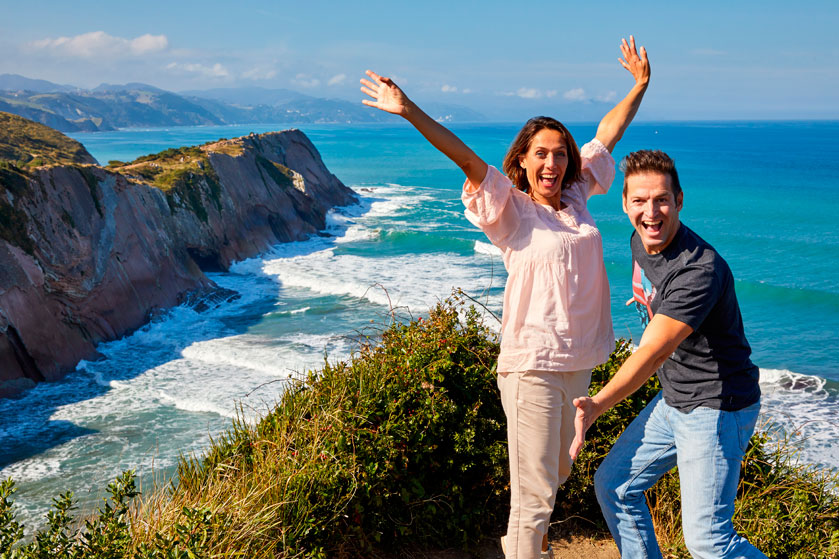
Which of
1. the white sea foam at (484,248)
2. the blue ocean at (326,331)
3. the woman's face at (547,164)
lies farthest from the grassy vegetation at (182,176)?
the woman's face at (547,164)

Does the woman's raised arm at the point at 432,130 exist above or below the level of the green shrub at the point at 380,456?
above

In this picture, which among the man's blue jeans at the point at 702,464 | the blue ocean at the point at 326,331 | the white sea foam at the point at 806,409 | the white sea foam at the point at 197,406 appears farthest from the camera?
the white sea foam at the point at 197,406

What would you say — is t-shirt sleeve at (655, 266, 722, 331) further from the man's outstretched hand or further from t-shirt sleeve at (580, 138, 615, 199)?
t-shirt sleeve at (580, 138, 615, 199)

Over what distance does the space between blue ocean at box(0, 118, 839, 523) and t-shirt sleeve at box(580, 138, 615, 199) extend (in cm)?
123

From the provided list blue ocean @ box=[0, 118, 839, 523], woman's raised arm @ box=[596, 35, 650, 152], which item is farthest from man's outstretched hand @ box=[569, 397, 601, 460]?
blue ocean @ box=[0, 118, 839, 523]

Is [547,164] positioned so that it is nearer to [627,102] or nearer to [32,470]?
[627,102]

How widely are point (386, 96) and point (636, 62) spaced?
1.99 metres

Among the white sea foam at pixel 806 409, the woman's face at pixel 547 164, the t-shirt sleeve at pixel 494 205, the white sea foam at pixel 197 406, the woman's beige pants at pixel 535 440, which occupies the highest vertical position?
the woman's face at pixel 547 164

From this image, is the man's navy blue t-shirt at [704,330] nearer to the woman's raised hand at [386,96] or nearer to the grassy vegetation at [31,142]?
the woman's raised hand at [386,96]

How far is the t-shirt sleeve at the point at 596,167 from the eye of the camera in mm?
3549

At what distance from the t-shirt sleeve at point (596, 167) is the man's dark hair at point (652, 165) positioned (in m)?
0.45

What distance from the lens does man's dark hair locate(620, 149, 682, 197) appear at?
296cm

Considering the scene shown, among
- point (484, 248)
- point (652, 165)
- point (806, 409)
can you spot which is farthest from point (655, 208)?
point (484, 248)

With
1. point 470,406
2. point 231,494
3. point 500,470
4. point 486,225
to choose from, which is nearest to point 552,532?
point 500,470
